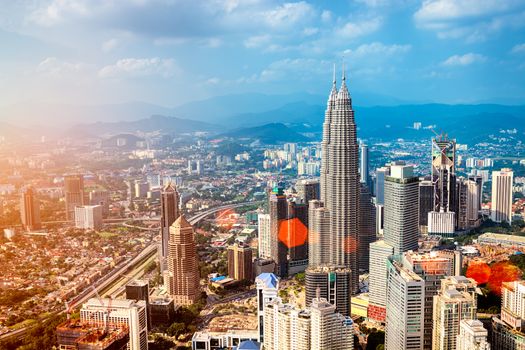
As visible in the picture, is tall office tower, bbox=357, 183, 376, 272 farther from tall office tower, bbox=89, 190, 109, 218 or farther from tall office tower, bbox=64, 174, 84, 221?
tall office tower, bbox=64, 174, 84, 221

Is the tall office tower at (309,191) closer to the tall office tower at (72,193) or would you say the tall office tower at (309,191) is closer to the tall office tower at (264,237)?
the tall office tower at (264,237)

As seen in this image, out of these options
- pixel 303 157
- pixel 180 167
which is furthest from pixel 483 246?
pixel 180 167

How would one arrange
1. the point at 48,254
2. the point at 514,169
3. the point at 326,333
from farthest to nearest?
the point at 514,169 → the point at 48,254 → the point at 326,333

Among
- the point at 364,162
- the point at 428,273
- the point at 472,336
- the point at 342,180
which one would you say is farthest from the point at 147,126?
the point at 472,336

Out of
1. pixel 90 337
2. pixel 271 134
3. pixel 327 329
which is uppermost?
pixel 271 134

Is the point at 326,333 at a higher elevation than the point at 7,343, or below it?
higher

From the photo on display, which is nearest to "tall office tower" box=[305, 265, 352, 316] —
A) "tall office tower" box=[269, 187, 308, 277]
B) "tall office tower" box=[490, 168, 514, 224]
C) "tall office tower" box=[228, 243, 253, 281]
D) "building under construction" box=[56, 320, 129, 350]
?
"building under construction" box=[56, 320, 129, 350]

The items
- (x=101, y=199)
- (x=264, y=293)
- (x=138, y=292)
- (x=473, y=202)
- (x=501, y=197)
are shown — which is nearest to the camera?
(x=264, y=293)

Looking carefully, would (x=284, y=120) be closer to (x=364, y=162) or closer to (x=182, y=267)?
(x=364, y=162)

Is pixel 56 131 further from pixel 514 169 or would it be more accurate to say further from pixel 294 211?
pixel 514 169
